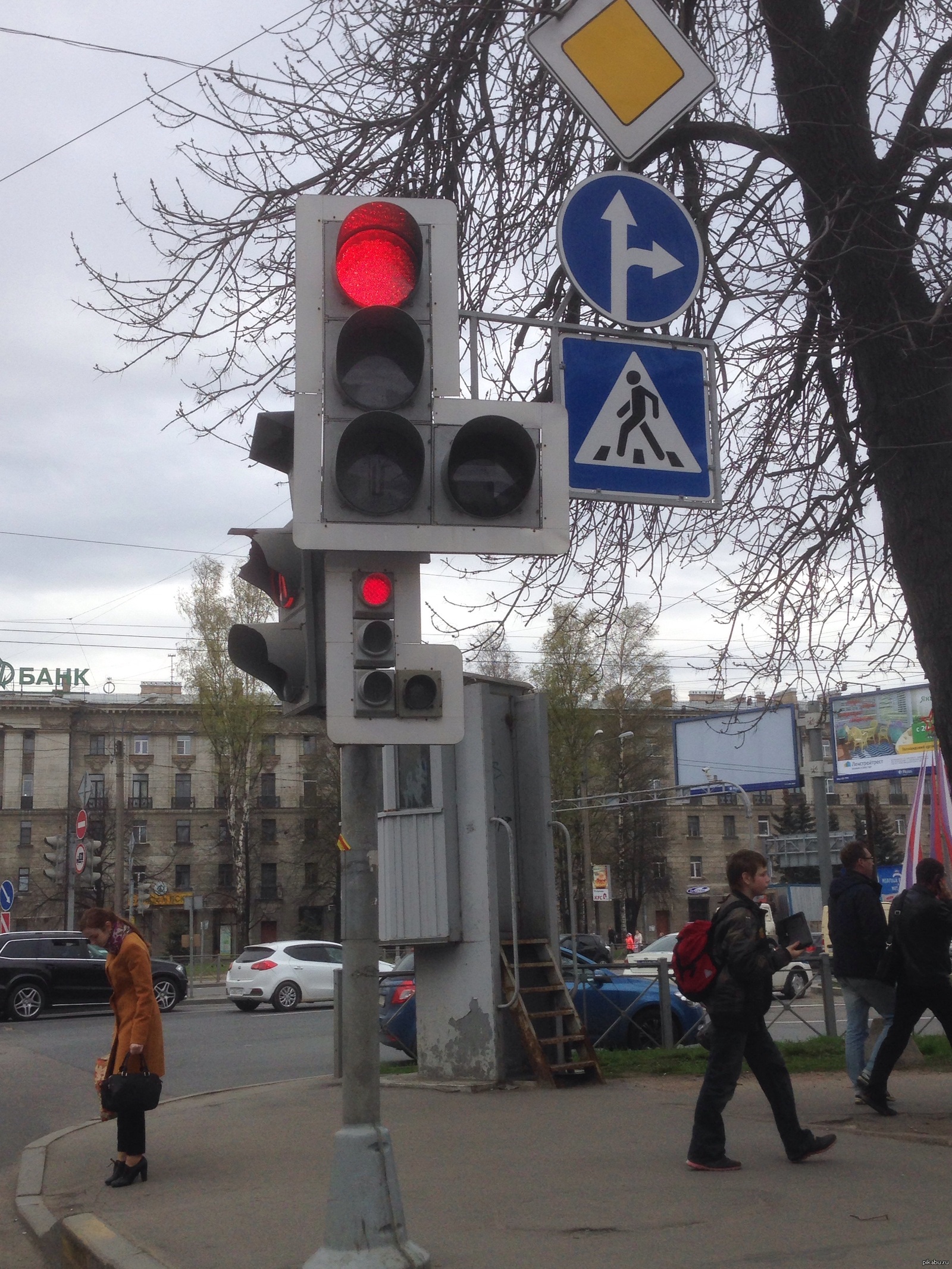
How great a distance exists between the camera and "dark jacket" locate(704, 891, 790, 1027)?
665 cm

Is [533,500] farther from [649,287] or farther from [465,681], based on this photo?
[465,681]

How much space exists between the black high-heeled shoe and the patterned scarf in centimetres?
120

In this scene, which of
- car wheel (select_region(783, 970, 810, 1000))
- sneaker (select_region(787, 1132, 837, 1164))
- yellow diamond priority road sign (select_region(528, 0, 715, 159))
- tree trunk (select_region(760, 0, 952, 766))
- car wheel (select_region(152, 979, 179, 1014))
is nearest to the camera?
sneaker (select_region(787, 1132, 837, 1164))

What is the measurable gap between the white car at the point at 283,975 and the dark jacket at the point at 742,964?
70.6 ft

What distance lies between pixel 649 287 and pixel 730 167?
3207 mm

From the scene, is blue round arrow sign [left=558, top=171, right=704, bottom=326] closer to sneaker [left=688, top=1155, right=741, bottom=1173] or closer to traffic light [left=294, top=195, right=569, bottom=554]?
traffic light [left=294, top=195, right=569, bottom=554]

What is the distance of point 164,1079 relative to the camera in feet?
47.1

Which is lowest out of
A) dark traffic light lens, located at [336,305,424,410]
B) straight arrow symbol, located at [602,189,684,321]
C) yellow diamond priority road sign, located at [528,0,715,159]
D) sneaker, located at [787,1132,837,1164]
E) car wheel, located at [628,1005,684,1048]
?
car wheel, located at [628,1005,684,1048]

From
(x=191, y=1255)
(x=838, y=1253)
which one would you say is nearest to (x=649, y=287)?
(x=838, y=1253)

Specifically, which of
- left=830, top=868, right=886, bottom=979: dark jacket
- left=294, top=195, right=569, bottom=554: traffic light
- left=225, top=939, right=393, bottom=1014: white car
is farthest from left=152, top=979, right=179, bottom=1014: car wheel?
left=294, top=195, right=569, bottom=554: traffic light

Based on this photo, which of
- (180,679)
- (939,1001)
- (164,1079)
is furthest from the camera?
(180,679)

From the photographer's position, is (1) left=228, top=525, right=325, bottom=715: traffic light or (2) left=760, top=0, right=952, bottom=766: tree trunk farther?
(2) left=760, top=0, right=952, bottom=766: tree trunk

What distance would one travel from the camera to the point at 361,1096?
15.7ft

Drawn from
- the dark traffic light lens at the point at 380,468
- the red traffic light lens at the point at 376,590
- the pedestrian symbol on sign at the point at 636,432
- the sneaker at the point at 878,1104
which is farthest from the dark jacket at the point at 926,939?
the dark traffic light lens at the point at 380,468
